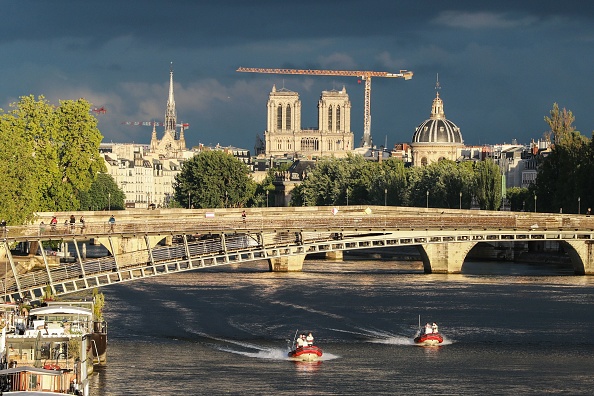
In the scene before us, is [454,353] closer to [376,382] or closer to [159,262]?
[376,382]

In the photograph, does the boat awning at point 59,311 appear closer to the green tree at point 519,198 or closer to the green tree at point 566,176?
the green tree at point 566,176

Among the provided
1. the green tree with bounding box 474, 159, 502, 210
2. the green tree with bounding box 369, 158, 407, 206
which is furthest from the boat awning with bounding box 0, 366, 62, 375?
the green tree with bounding box 369, 158, 407, 206

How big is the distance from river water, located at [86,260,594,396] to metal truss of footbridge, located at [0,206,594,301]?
2.28m

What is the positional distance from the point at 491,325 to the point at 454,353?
39.4 ft

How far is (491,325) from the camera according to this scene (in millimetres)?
87062

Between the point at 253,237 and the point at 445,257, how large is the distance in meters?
23.8

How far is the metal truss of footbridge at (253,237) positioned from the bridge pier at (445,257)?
2.7 inches

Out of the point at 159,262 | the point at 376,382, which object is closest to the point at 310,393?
the point at 376,382

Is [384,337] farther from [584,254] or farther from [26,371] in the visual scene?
[584,254]

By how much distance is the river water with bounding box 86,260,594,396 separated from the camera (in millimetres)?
66125

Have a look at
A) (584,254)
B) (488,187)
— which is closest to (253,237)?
(584,254)

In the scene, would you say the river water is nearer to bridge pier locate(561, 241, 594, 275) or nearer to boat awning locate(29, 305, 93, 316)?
bridge pier locate(561, 241, 594, 275)

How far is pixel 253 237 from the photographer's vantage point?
3996 inches

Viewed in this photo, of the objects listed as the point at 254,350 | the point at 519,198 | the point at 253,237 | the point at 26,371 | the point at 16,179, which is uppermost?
the point at 519,198
